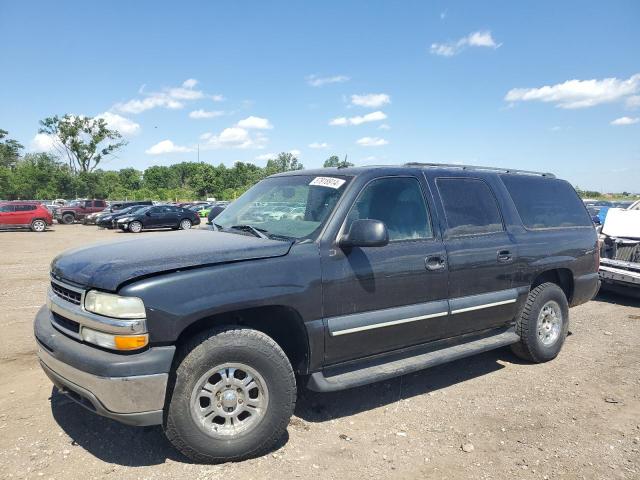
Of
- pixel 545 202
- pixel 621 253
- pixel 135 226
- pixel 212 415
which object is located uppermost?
pixel 545 202

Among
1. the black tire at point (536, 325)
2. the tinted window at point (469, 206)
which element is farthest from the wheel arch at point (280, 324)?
the black tire at point (536, 325)

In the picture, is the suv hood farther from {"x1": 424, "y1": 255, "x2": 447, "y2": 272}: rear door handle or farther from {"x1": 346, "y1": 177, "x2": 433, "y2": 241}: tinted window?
{"x1": 424, "y1": 255, "x2": 447, "y2": 272}: rear door handle

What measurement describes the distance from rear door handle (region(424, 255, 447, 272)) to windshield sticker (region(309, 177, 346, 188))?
0.92 m

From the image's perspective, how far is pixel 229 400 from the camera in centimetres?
294

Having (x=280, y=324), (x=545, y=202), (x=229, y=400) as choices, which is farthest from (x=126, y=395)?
(x=545, y=202)

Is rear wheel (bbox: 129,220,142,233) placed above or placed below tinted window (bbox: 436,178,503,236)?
below

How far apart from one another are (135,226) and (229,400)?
2389 centimetres

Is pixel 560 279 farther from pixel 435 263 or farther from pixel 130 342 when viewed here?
pixel 130 342

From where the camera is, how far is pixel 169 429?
9.17 feet

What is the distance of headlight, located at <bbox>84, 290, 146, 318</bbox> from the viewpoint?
2633 mm

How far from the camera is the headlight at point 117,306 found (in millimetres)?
2633

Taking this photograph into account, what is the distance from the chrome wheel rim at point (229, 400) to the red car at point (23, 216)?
25.7 meters

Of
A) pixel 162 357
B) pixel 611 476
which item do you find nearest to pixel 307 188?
pixel 162 357

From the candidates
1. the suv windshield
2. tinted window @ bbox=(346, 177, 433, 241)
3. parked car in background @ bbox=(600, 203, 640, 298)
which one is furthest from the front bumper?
parked car in background @ bbox=(600, 203, 640, 298)
